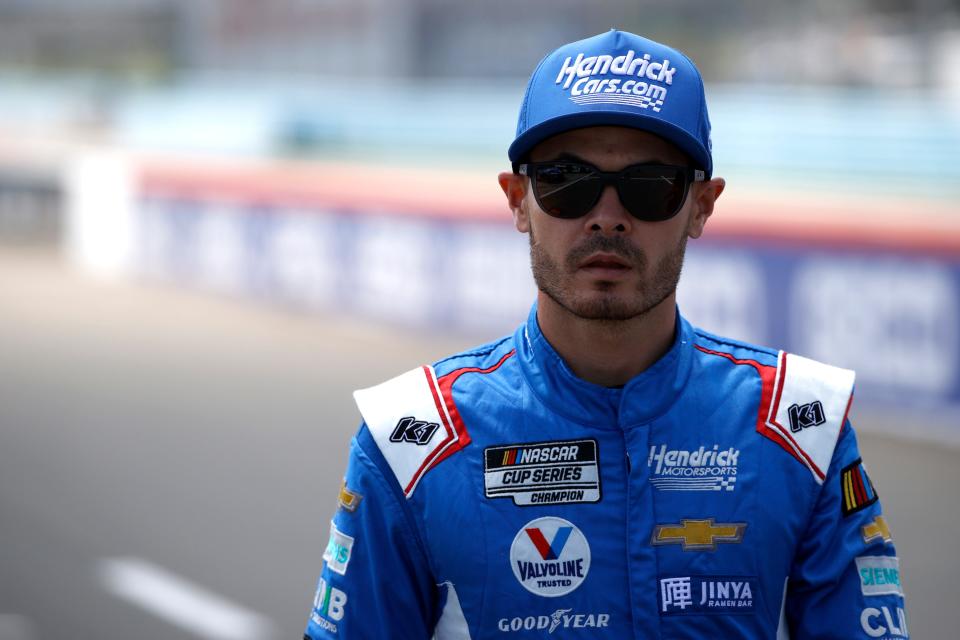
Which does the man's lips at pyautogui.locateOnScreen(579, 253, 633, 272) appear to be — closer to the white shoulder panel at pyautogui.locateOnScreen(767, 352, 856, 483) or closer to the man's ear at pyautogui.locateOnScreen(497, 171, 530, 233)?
the man's ear at pyautogui.locateOnScreen(497, 171, 530, 233)

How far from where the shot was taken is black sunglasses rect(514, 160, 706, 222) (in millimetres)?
2213

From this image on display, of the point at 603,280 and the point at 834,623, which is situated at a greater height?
the point at 603,280

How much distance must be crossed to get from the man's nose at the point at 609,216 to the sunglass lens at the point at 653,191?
1cm

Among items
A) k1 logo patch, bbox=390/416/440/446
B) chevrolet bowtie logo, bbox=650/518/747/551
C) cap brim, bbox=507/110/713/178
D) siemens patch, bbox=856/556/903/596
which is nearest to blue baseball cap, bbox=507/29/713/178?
cap brim, bbox=507/110/713/178

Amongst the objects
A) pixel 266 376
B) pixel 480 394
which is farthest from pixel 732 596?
pixel 266 376

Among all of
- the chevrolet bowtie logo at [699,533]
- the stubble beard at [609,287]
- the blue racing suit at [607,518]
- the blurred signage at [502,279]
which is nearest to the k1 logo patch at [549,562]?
the blue racing suit at [607,518]

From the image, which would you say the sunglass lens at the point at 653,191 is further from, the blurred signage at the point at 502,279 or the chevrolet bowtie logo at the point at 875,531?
the blurred signage at the point at 502,279

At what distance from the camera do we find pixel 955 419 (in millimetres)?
9562

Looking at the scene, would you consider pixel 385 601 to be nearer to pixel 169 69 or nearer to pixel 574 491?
pixel 574 491

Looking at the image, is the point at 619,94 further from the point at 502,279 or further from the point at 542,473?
the point at 502,279

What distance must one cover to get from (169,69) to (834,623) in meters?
30.7

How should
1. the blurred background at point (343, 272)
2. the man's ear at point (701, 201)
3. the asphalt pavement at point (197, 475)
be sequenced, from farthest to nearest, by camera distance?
the blurred background at point (343, 272) → the asphalt pavement at point (197, 475) → the man's ear at point (701, 201)

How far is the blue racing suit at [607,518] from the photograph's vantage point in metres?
2.16

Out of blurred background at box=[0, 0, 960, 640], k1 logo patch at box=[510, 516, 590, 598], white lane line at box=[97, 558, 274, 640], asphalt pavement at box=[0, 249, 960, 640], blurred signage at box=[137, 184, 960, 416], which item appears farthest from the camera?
blurred signage at box=[137, 184, 960, 416]
